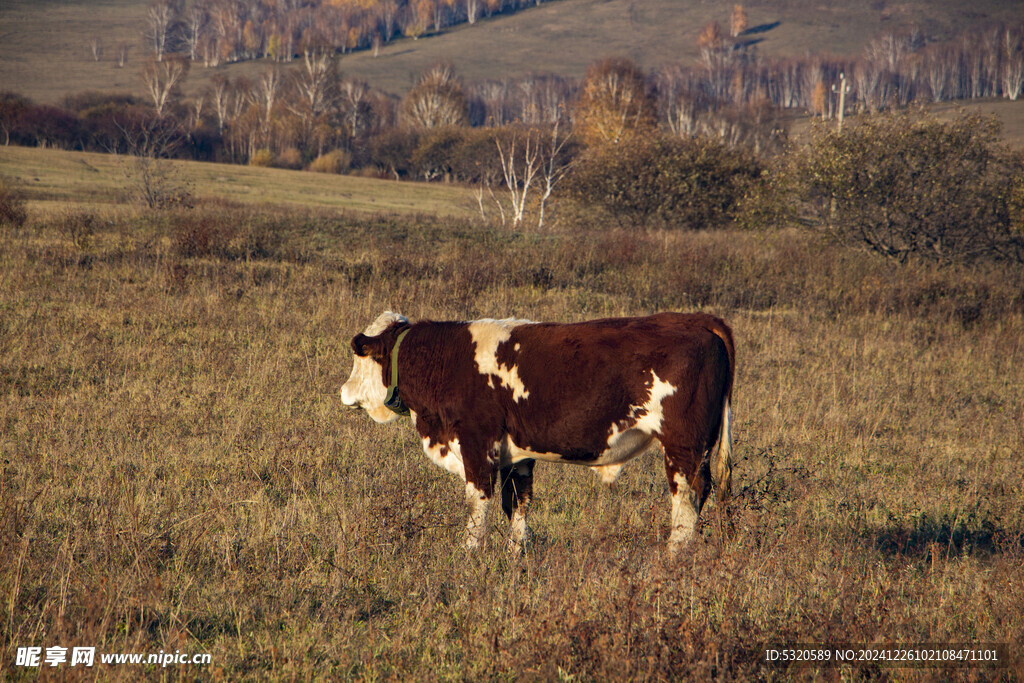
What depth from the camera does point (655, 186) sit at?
29.5 m

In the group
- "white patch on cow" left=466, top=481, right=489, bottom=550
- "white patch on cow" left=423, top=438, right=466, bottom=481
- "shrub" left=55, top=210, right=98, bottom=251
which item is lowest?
"white patch on cow" left=466, top=481, right=489, bottom=550

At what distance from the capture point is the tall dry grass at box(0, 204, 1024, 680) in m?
3.92

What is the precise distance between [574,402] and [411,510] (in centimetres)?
156

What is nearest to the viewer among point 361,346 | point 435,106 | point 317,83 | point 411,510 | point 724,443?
point 724,443

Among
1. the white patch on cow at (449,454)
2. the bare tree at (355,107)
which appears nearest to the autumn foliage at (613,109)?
the bare tree at (355,107)

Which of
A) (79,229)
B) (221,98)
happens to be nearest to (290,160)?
(221,98)

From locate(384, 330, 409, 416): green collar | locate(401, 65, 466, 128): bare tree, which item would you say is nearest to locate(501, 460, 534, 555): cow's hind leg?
locate(384, 330, 409, 416): green collar

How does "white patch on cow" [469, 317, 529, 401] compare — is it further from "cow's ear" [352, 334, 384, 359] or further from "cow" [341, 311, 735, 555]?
"cow's ear" [352, 334, 384, 359]

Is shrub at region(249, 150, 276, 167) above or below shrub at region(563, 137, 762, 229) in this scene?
above

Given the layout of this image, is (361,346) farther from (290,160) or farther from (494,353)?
(290,160)

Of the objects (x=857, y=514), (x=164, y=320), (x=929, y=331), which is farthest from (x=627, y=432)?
(x=929, y=331)

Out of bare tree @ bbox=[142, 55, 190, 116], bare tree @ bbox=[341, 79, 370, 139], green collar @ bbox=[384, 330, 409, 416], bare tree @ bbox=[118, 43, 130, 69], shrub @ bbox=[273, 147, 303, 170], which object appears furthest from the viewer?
bare tree @ bbox=[118, 43, 130, 69]

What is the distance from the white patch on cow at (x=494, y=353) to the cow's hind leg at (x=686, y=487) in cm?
105

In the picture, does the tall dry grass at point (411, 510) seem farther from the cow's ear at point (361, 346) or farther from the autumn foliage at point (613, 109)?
the autumn foliage at point (613, 109)
